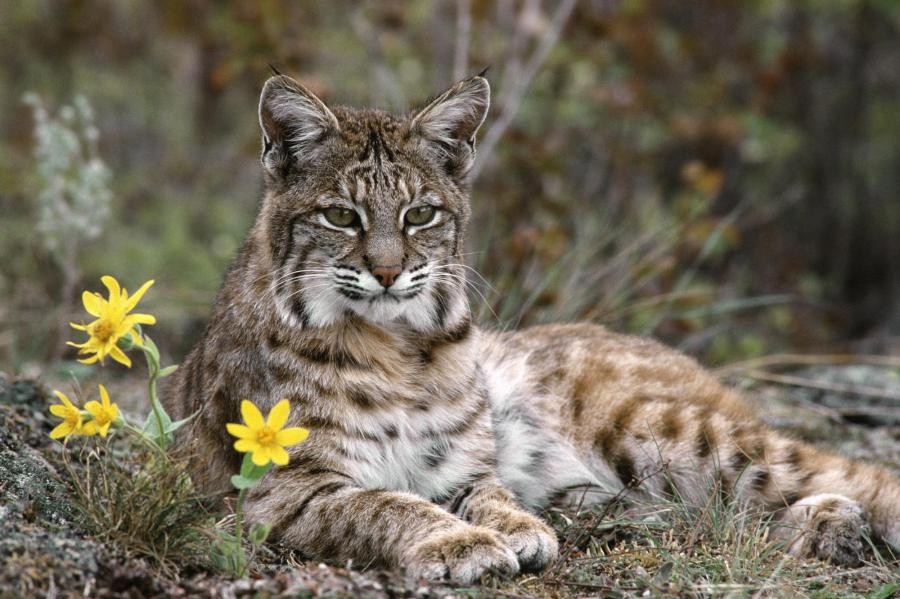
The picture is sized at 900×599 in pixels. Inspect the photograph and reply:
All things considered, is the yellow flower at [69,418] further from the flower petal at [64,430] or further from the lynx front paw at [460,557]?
the lynx front paw at [460,557]

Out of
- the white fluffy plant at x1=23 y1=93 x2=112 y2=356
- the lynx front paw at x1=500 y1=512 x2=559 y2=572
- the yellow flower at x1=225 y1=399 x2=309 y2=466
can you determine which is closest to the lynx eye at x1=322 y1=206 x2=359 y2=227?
the yellow flower at x1=225 y1=399 x2=309 y2=466

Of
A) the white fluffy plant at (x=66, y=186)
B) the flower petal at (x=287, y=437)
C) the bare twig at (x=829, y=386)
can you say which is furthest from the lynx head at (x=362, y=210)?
the bare twig at (x=829, y=386)

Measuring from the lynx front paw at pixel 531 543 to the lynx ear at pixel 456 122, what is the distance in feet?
4.95

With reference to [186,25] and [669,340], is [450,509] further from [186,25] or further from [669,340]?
[186,25]

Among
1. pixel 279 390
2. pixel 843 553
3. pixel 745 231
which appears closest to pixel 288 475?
pixel 279 390

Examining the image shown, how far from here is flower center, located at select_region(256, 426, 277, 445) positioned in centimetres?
315

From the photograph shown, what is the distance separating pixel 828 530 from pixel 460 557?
161 centimetres

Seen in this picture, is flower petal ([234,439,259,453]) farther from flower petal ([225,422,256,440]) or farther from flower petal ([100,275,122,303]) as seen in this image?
flower petal ([100,275,122,303])

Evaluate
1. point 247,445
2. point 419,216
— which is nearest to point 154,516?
point 247,445

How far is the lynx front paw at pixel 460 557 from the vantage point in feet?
11.3

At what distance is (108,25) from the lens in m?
14.3

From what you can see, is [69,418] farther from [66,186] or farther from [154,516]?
[66,186]

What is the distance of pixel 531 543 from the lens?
3.70m

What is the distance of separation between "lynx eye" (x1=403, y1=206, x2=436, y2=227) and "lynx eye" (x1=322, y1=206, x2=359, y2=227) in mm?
194
